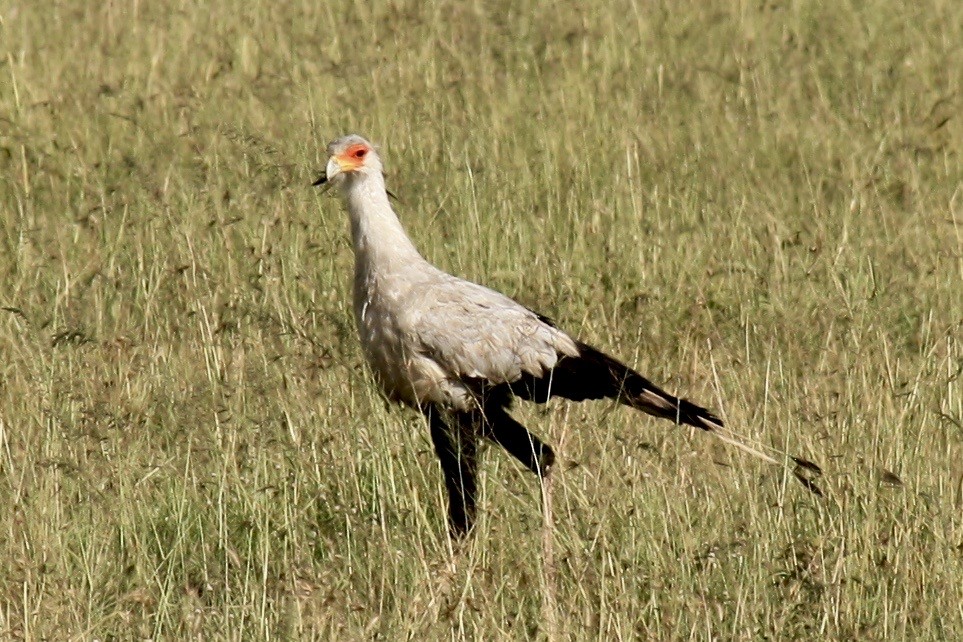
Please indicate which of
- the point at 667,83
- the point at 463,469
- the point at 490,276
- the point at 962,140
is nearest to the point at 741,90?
the point at 667,83

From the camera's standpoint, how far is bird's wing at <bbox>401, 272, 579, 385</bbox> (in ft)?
14.7

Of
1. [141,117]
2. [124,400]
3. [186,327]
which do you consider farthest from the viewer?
[141,117]

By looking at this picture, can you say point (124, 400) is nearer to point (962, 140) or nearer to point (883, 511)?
point (883, 511)

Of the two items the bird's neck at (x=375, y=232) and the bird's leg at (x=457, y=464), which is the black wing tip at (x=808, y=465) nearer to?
the bird's leg at (x=457, y=464)

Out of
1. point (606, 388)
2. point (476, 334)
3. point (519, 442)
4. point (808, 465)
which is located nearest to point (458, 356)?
point (476, 334)

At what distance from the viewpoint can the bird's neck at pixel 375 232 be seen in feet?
15.0

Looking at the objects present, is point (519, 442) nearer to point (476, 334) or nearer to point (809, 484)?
point (476, 334)

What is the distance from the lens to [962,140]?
7.20 metres

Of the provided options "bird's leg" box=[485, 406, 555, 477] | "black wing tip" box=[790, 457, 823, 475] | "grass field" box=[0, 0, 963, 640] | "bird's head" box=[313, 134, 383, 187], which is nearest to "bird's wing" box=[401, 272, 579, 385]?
"bird's leg" box=[485, 406, 555, 477]

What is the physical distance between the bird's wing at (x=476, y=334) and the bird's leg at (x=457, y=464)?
152 mm

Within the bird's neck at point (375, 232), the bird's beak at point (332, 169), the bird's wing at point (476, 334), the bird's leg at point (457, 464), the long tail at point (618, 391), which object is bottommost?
the bird's leg at point (457, 464)

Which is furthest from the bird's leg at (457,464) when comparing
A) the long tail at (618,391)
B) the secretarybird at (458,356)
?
the long tail at (618,391)

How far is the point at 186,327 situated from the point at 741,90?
330cm

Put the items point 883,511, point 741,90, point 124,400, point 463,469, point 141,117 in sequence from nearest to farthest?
1. point 883,511
2. point 463,469
3. point 124,400
4. point 141,117
5. point 741,90
